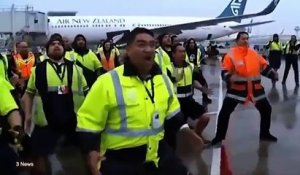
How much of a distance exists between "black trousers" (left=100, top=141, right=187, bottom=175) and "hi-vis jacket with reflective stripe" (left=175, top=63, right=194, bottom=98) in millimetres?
4043

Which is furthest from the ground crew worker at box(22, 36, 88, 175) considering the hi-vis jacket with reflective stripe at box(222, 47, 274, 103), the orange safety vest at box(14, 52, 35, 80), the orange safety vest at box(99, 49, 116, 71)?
the orange safety vest at box(99, 49, 116, 71)

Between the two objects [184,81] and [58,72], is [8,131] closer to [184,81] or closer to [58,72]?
[58,72]

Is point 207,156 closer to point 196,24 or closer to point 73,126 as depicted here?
point 73,126

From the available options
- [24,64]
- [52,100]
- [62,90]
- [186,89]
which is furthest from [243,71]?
[24,64]

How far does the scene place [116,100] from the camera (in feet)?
11.3

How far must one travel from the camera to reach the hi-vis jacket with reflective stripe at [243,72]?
Result: 24.6ft

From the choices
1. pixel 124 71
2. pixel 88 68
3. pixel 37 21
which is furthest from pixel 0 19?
pixel 124 71

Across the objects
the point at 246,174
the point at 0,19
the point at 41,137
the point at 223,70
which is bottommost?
the point at 246,174

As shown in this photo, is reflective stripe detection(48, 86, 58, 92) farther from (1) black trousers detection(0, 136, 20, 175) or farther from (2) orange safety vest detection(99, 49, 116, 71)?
(2) orange safety vest detection(99, 49, 116, 71)

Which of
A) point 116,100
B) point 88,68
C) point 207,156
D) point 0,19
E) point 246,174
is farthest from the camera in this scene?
point 0,19

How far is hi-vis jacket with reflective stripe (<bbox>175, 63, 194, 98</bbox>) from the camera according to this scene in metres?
7.66

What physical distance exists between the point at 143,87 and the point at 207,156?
155 inches

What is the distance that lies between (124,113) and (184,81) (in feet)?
14.3

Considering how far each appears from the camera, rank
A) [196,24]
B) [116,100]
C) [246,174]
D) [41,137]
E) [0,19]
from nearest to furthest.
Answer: [116,100], [41,137], [246,174], [0,19], [196,24]
